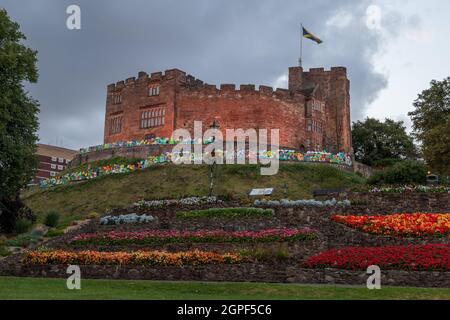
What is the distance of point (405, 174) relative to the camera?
42062 mm

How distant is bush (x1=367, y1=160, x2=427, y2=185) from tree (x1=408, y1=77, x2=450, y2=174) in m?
0.94

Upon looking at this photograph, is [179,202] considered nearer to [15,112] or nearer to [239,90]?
[15,112]

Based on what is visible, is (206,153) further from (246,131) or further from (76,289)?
(76,289)

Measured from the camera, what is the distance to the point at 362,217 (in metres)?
27.3

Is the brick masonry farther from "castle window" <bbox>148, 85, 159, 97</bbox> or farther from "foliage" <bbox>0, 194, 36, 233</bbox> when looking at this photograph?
"castle window" <bbox>148, 85, 159, 97</bbox>

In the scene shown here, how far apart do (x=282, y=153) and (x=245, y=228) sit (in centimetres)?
2782

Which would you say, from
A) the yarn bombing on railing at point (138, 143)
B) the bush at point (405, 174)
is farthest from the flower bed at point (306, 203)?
the yarn bombing on railing at point (138, 143)

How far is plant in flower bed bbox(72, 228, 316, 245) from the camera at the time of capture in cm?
2547

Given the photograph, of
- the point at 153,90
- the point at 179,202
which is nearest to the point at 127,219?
the point at 179,202

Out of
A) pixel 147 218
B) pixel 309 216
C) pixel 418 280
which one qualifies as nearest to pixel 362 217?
pixel 309 216

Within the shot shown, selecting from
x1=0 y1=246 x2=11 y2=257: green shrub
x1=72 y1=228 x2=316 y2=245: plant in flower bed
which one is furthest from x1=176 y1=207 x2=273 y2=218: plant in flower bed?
x1=0 y1=246 x2=11 y2=257: green shrub

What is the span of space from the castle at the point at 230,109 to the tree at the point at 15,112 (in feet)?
93.9

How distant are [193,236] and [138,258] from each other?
510 cm

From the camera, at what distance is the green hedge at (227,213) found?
30.0m
